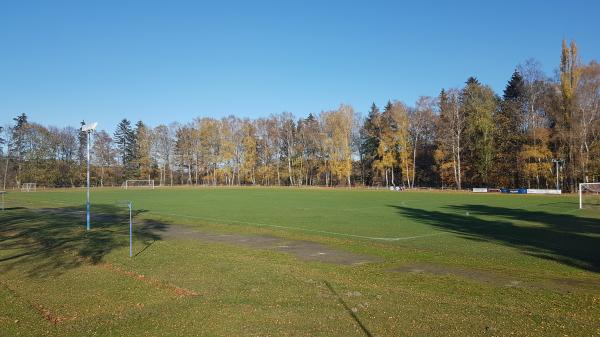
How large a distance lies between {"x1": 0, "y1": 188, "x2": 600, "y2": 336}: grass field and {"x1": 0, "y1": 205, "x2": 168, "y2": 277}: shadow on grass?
0.26 ft

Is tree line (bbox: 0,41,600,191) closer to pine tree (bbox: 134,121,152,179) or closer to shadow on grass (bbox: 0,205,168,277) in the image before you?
pine tree (bbox: 134,121,152,179)

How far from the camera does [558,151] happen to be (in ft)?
194

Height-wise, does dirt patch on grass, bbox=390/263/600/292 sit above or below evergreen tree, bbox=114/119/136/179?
below

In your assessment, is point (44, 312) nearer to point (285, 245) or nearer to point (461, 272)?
point (461, 272)

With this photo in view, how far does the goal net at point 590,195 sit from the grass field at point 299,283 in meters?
20.7

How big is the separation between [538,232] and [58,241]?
2039cm

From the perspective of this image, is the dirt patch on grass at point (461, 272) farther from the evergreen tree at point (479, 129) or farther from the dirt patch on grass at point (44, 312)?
the evergreen tree at point (479, 129)

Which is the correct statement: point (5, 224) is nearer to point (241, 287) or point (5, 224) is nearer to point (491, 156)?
point (241, 287)

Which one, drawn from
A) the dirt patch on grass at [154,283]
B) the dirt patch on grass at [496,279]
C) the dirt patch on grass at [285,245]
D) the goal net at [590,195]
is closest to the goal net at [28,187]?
the dirt patch on grass at [285,245]

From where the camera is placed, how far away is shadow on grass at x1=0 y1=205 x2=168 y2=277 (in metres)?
12.4

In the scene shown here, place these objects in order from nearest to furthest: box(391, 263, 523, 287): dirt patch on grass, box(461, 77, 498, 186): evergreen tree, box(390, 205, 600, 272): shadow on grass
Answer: box(391, 263, 523, 287): dirt patch on grass, box(390, 205, 600, 272): shadow on grass, box(461, 77, 498, 186): evergreen tree

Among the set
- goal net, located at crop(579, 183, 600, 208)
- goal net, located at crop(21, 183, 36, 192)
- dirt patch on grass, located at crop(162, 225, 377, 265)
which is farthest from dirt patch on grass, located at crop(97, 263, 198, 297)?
goal net, located at crop(21, 183, 36, 192)

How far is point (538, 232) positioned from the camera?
20.5 metres

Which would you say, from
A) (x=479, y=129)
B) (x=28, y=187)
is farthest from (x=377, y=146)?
(x=28, y=187)
